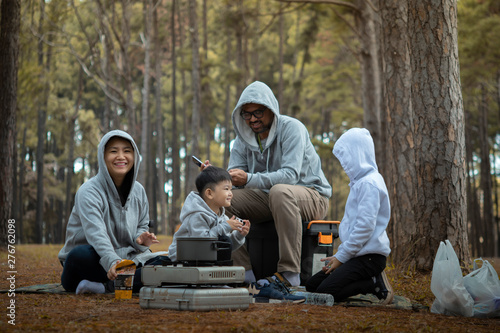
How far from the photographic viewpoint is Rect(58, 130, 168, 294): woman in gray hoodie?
3980mm

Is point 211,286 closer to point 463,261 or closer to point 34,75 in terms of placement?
point 463,261

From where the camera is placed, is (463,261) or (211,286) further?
(463,261)

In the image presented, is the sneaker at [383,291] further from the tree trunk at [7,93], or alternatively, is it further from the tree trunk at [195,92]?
the tree trunk at [195,92]

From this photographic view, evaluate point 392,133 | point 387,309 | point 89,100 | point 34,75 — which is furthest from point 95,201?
point 89,100

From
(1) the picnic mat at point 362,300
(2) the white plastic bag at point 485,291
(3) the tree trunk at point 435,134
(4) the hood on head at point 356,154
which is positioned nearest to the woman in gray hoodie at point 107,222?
(1) the picnic mat at point 362,300

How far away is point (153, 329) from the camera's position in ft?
8.24

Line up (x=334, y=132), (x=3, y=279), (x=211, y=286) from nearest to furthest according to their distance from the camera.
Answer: (x=211, y=286)
(x=3, y=279)
(x=334, y=132)

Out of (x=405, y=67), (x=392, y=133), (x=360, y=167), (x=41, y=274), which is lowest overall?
(x=41, y=274)

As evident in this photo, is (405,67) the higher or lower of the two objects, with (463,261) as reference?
higher

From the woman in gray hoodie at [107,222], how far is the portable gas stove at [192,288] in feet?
2.13

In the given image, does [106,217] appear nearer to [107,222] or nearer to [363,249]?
[107,222]

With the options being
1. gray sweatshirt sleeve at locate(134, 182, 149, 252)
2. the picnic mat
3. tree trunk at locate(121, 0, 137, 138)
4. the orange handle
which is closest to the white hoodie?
the picnic mat

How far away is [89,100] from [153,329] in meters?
34.8

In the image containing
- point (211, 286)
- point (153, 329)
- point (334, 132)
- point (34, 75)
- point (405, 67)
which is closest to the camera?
point (153, 329)
